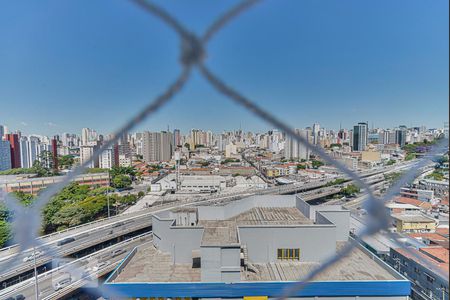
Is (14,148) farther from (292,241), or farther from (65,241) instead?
(292,241)

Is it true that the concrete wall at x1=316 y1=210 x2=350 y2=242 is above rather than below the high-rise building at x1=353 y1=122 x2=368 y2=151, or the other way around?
below

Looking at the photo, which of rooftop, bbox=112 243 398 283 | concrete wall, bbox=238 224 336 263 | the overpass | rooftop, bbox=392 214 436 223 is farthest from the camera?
rooftop, bbox=392 214 436 223

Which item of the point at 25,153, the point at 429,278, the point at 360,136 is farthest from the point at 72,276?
the point at 360,136

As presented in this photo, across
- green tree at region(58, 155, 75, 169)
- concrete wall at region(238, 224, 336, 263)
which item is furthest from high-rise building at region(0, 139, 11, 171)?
concrete wall at region(238, 224, 336, 263)

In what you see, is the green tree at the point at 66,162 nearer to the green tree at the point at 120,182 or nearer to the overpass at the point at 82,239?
the green tree at the point at 120,182

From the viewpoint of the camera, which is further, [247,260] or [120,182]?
[120,182]

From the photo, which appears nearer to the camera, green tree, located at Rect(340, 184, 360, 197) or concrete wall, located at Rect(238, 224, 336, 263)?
concrete wall, located at Rect(238, 224, 336, 263)

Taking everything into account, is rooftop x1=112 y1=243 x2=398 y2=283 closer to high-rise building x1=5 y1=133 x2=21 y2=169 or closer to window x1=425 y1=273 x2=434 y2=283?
window x1=425 y1=273 x2=434 y2=283

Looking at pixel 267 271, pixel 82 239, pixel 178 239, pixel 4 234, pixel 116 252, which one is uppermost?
pixel 178 239
